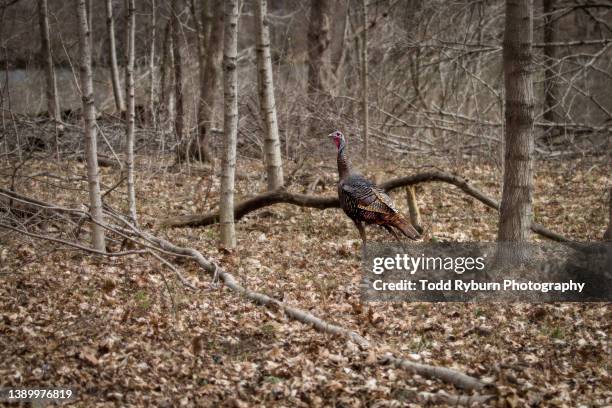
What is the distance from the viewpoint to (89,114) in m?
8.60

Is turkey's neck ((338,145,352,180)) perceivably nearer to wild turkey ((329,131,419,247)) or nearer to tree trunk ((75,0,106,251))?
wild turkey ((329,131,419,247))

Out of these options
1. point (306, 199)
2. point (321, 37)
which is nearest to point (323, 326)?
point (306, 199)

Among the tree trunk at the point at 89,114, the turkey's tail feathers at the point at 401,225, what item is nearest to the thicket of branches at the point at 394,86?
the tree trunk at the point at 89,114

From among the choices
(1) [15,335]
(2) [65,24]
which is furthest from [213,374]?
(2) [65,24]

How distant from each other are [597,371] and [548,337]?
82 cm

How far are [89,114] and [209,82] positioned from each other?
291 inches

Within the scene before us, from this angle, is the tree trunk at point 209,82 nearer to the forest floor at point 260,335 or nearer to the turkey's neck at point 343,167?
the forest floor at point 260,335

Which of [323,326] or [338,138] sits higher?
[338,138]

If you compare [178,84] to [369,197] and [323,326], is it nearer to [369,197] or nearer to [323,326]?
[369,197]

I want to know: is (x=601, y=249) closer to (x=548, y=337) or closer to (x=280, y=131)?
(x=548, y=337)

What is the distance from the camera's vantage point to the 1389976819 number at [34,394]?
5.57 m

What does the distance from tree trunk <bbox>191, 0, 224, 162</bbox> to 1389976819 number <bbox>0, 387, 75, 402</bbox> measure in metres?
10.1

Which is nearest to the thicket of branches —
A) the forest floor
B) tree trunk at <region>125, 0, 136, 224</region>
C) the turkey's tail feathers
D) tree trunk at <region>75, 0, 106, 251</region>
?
tree trunk at <region>125, 0, 136, 224</region>

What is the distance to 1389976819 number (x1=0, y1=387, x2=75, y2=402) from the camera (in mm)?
5574
